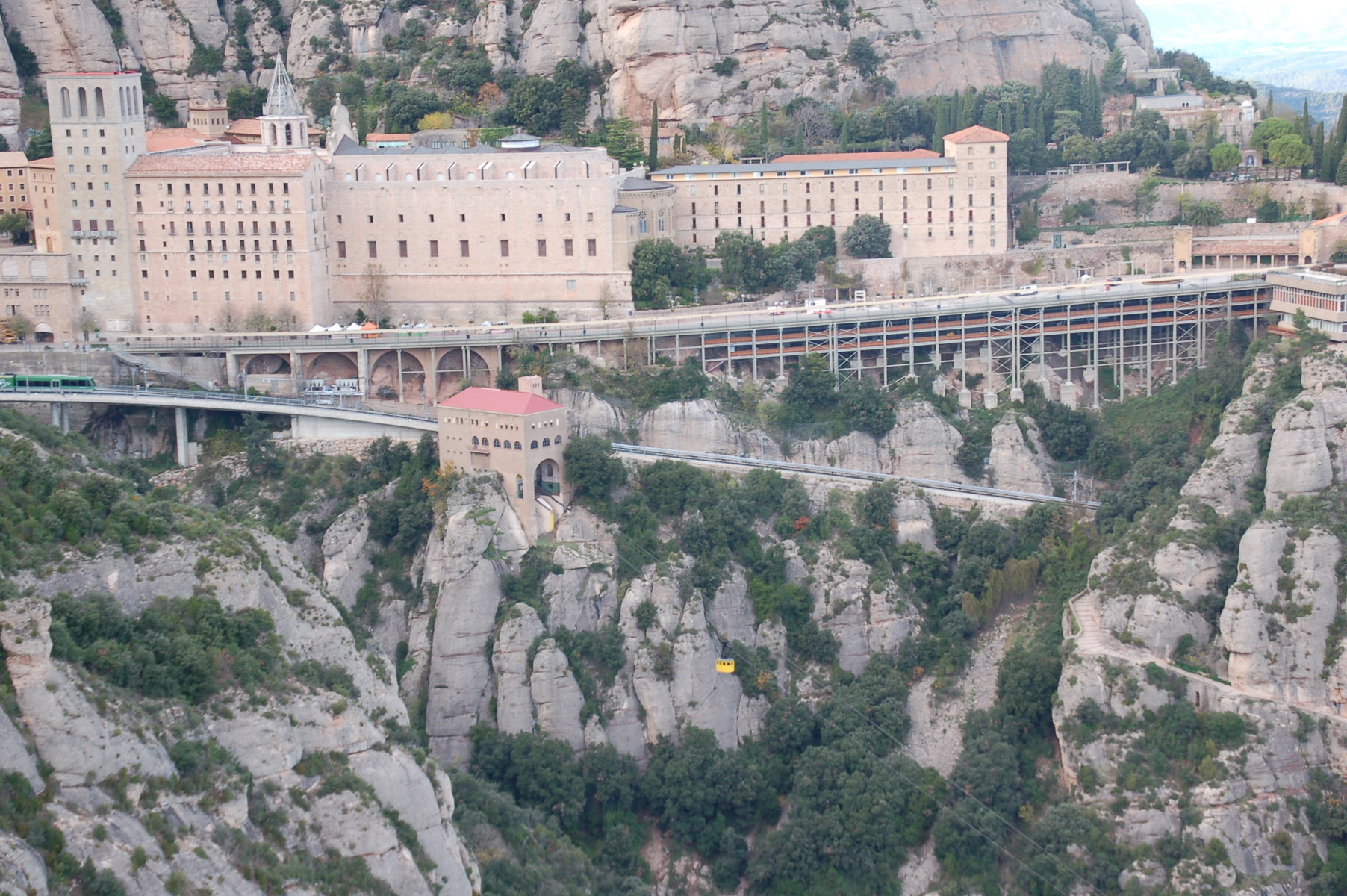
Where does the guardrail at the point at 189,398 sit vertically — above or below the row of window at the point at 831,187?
below

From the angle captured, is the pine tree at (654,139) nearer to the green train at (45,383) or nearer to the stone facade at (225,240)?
the stone facade at (225,240)

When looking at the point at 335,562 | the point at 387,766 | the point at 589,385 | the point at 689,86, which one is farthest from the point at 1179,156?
the point at 387,766

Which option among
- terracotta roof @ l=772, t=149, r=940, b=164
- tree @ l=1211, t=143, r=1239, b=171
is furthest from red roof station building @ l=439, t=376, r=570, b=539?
tree @ l=1211, t=143, r=1239, b=171

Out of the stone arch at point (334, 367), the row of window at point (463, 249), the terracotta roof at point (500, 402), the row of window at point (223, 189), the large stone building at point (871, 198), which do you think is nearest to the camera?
the terracotta roof at point (500, 402)

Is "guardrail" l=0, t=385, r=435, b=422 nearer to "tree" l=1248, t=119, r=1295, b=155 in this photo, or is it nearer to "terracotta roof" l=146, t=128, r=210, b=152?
"terracotta roof" l=146, t=128, r=210, b=152

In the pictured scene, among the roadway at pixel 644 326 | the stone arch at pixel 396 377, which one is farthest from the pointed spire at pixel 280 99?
the stone arch at pixel 396 377

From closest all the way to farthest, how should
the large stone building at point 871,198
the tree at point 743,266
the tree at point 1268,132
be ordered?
1. the tree at point 743,266
2. the large stone building at point 871,198
3. the tree at point 1268,132
